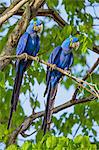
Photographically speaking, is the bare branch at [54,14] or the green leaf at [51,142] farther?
the bare branch at [54,14]

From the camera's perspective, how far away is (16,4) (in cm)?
306

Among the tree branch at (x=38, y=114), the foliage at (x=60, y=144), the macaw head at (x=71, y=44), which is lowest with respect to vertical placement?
the foliage at (x=60, y=144)

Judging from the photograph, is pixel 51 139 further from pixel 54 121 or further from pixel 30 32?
pixel 54 121

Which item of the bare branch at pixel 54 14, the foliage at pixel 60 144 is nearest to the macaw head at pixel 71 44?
the bare branch at pixel 54 14

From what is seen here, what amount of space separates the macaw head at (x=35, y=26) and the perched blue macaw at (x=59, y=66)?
0.18m

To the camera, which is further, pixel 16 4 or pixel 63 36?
pixel 63 36

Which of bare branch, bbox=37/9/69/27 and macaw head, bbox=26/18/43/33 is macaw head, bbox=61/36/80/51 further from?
bare branch, bbox=37/9/69/27

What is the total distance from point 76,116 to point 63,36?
661mm

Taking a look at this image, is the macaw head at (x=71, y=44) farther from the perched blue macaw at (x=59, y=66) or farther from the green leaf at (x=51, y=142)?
the green leaf at (x=51, y=142)

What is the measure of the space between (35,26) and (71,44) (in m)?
0.26

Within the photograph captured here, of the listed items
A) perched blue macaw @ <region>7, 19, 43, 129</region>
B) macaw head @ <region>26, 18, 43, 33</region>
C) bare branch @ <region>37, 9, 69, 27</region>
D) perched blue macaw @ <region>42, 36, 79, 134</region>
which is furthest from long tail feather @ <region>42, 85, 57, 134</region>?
bare branch @ <region>37, 9, 69, 27</region>

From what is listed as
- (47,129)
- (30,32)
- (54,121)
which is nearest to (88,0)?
(30,32)

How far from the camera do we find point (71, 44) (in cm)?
306

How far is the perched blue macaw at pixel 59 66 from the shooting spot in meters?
2.82
